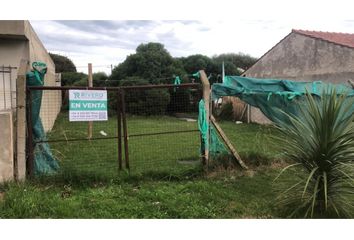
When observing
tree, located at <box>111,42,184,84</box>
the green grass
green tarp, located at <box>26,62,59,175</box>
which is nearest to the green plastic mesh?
the green grass

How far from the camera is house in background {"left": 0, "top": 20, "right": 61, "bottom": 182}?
18.4ft

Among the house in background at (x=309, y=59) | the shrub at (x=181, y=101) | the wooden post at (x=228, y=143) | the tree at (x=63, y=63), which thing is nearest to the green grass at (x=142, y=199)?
the wooden post at (x=228, y=143)

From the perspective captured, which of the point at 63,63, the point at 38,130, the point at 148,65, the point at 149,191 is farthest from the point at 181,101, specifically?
the point at 63,63

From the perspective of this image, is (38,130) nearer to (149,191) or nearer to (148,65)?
(149,191)

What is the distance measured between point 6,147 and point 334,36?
49.7 ft

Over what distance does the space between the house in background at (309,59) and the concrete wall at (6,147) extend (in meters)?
12.3

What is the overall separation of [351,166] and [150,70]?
2055 centimetres

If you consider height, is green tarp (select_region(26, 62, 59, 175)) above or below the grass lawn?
above

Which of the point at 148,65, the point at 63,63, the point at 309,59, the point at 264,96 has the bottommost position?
the point at 264,96

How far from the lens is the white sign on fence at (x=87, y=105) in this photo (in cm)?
625

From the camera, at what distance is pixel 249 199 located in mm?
5305

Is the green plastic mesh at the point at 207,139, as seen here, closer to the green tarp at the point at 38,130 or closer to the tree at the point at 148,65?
the green tarp at the point at 38,130

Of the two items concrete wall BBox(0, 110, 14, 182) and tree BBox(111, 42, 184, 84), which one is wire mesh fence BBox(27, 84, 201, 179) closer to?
concrete wall BBox(0, 110, 14, 182)

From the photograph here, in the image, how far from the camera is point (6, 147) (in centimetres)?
560
